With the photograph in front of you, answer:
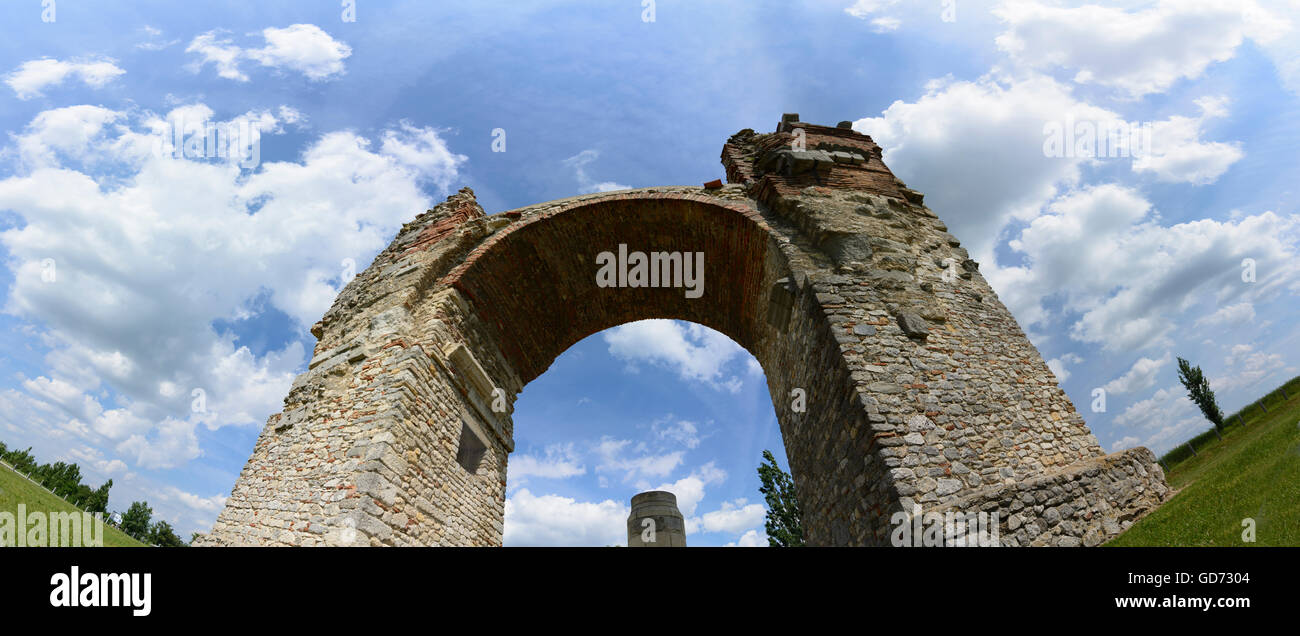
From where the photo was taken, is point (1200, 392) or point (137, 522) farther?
point (137, 522)

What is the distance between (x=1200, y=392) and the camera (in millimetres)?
30734

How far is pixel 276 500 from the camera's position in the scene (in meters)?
6.92

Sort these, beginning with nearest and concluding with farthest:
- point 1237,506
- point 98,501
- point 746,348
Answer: point 1237,506, point 746,348, point 98,501

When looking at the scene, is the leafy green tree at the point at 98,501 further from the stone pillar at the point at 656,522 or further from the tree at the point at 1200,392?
the tree at the point at 1200,392

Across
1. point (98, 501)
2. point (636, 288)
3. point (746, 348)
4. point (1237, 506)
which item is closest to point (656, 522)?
point (746, 348)

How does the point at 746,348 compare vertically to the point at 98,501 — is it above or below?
above

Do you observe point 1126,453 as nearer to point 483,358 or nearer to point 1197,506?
point 1197,506

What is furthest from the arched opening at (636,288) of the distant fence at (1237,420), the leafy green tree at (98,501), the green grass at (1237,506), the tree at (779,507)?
the leafy green tree at (98,501)

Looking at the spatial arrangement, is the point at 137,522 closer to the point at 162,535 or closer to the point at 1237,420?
the point at 162,535

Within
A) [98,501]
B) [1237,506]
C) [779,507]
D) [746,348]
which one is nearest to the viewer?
[1237,506]

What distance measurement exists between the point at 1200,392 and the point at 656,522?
1483 inches

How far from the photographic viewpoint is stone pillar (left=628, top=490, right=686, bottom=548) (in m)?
12.4

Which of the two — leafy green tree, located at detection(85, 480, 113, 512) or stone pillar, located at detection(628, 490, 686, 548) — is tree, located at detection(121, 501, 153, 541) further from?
stone pillar, located at detection(628, 490, 686, 548)
